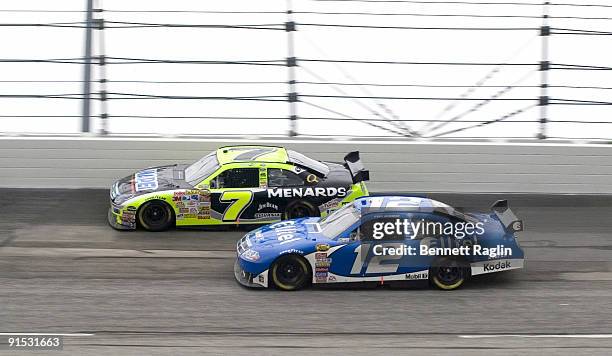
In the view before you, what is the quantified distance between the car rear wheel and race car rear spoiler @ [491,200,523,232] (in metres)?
2.80

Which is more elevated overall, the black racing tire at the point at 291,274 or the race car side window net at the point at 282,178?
the race car side window net at the point at 282,178

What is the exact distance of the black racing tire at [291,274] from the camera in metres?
11.5

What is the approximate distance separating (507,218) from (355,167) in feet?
10.1

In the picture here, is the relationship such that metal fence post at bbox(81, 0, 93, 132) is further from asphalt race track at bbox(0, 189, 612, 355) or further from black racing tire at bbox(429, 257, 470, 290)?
black racing tire at bbox(429, 257, 470, 290)

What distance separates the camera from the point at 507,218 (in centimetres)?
1210

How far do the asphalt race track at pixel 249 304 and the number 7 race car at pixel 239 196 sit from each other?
0.24 meters

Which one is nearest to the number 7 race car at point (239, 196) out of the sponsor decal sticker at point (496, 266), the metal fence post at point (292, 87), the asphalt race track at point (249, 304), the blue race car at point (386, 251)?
the asphalt race track at point (249, 304)

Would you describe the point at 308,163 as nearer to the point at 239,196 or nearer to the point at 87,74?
the point at 239,196

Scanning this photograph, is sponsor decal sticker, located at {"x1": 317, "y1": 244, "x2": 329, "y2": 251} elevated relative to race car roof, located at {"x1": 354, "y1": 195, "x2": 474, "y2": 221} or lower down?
lower down

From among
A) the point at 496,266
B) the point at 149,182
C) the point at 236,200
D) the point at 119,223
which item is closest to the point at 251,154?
the point at 236,200

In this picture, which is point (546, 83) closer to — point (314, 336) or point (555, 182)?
point (555, 182)

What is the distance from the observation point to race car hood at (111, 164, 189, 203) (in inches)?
557

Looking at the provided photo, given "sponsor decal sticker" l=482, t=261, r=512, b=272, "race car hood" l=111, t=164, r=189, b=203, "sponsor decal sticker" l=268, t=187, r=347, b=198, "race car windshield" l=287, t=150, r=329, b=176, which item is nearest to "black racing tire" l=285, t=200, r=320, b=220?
"sponsor decal sticker" l=268, t=187, r=347, b=198

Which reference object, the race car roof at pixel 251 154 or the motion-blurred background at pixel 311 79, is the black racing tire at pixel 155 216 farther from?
the motion-blurred background at pixel 311 79
